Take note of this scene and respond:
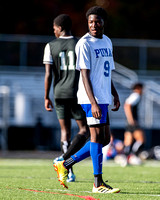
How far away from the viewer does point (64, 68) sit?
8.64 m

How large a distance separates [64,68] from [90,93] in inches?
73.1

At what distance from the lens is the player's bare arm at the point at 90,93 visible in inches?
267

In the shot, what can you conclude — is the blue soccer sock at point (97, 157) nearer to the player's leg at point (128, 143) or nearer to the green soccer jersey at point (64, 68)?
the green soccer jersey at point (64, 68)

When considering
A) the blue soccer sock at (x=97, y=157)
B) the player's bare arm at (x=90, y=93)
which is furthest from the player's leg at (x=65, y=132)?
the player's bare arm at (x=90, y=93)

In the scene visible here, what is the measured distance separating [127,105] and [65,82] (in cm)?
594

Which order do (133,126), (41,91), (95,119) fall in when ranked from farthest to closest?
(41,91)
(133,126)
(95,119)

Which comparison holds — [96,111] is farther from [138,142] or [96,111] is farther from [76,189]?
[138,142]

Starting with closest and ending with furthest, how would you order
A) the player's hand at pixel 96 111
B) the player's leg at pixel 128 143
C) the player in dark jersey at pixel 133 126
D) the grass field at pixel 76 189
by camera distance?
the grass field at pixel 76 189
the player's hand at pixel 96 111
the player's leg at pixel 128 143
the player in dark jersey at pixel 133 126

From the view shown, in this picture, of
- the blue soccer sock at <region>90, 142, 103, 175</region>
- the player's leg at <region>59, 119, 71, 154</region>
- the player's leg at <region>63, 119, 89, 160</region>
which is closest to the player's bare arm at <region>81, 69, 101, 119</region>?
the blue soccer sock at <region>90, 142, 103, 175</region>

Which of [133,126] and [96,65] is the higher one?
[96,65]

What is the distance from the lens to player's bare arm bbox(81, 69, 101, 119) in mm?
6791

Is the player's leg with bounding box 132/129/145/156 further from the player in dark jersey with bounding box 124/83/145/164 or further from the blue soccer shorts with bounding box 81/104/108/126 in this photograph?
the blue soccer shorts with bounding box 81/104/108/126

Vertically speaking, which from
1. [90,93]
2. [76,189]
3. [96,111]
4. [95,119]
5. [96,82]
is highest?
[96,82]

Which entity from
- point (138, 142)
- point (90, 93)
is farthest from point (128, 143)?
point (90, 93)
